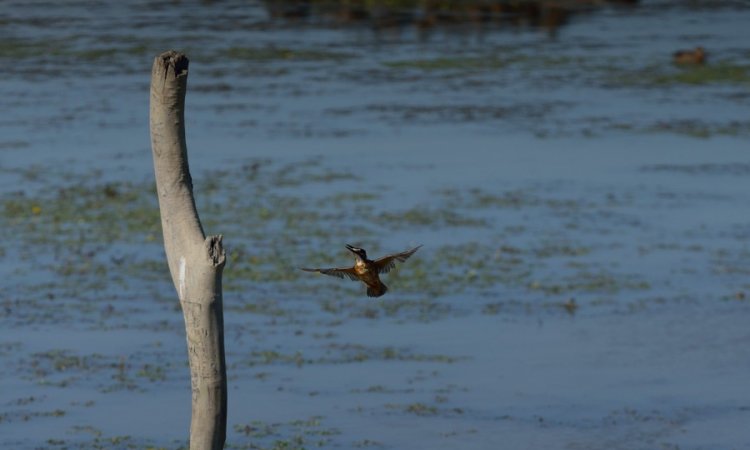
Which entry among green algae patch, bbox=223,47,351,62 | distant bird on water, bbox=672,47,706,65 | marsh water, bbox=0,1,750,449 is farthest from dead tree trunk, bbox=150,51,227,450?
green algae patch, bbox=223,47,351,62

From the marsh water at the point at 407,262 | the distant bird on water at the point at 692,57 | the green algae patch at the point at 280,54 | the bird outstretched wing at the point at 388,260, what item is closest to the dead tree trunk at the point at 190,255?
the bird outstretched wing at the point at 388,260

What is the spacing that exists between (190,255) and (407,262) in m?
7.73

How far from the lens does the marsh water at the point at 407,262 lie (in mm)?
9562

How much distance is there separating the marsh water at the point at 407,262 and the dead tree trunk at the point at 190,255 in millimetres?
3616

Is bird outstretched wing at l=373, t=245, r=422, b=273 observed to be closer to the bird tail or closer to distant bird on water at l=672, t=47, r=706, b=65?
the bird tail

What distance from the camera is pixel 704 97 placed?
22.0 m

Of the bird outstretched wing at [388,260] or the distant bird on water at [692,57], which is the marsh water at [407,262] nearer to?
the distant bird on water at [692,57]

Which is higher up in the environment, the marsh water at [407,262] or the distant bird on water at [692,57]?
the distant bird on water at [692,57]

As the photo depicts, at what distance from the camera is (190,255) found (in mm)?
5234

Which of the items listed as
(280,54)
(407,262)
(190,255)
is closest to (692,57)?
(280,54)

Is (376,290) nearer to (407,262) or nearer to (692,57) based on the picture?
(407,262)

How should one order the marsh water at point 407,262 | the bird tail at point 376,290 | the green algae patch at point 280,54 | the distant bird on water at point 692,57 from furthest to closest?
the green algae patch at point 280,54, the distant bird on water at point 692,57, the marsh water at point 407,262, the bird tail at point 376,290

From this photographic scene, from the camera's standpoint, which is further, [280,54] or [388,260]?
[280,54]

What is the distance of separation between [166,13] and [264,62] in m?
9.59
